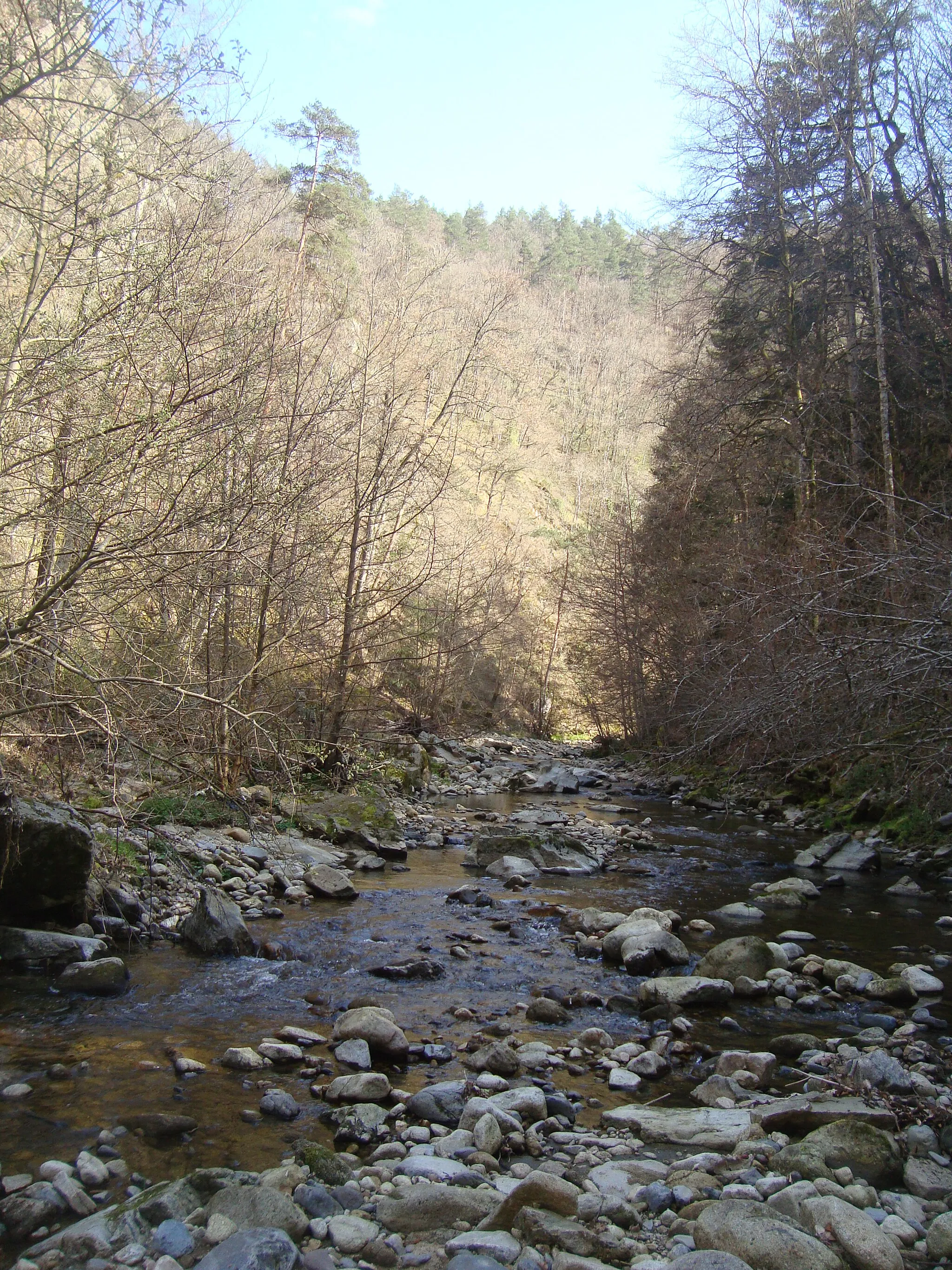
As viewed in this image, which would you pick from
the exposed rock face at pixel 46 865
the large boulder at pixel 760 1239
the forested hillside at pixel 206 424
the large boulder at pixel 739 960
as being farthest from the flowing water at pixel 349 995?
the forested hillside at pixel 206 424

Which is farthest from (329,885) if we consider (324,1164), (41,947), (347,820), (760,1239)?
(760,1239)

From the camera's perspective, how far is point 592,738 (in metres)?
28.8

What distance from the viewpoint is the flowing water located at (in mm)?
3369

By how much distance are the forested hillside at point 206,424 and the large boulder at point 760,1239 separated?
10.1 ft

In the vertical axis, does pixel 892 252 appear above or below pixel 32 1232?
above

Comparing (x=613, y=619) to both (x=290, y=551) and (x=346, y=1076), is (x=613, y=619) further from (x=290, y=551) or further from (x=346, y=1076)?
(x=346, y=1076)

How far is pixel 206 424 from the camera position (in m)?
5.45

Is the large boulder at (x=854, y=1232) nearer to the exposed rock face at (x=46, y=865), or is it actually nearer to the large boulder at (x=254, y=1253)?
the large boulder at (x=254, y=1253)

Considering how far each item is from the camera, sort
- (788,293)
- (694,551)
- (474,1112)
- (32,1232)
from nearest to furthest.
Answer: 1. (32,1232)
2. (474,1112)
3. (788,293)
4. (694,551)

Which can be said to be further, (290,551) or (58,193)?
(290,551)

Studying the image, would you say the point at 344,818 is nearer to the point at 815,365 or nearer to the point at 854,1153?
the point at 854,1153

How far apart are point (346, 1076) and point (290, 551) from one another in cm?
589

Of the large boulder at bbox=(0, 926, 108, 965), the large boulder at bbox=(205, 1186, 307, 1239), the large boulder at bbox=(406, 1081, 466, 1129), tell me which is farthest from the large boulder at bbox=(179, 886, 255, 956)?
the large boulder at bbox=(205, 1186, 307, 1239)

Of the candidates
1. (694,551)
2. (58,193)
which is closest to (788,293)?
A: (694,551)
